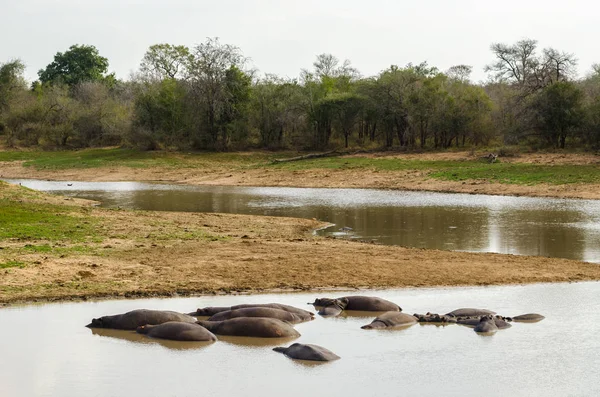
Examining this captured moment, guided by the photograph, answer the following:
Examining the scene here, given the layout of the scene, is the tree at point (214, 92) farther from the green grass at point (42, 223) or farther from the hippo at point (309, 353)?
the hippo at point (309, 353)

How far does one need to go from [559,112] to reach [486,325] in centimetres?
3115

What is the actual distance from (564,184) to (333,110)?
71.2 feet

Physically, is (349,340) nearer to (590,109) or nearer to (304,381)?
(304,381)

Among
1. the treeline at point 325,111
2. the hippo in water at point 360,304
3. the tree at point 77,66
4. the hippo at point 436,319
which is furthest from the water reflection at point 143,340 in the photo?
the tree at point 77,66

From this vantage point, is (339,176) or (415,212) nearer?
(415,212)

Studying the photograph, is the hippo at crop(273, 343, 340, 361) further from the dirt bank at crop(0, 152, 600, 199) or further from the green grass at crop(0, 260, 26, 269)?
the dirt bank at crop(0, 152, 600, 199)

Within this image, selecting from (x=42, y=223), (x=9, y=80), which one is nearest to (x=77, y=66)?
(x=9, y=80)

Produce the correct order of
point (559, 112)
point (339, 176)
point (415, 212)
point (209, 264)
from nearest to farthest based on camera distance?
point (209, 264)
point (415, 212)
point (339, 176)
point (559, 112)

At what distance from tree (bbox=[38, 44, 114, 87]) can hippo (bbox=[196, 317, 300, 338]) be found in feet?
287

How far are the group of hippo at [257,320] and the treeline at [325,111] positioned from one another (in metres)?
29.4

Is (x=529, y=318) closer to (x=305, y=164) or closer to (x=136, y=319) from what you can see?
(x=136, y=319)

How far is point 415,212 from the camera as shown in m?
27.1

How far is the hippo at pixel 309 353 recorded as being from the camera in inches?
415

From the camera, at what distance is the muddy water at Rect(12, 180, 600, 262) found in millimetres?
20312
